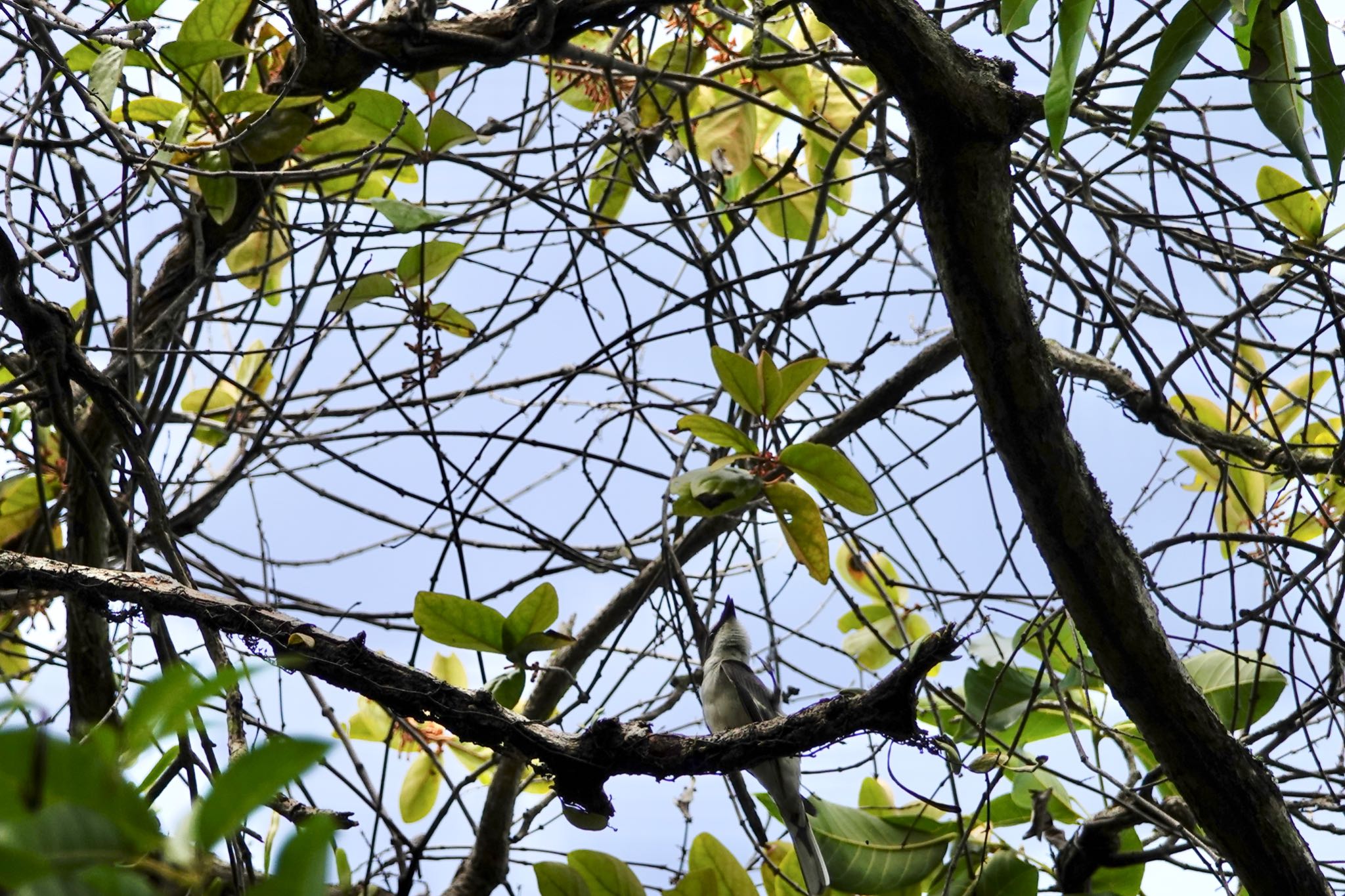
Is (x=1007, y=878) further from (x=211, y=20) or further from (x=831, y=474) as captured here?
(x=211, y=20)

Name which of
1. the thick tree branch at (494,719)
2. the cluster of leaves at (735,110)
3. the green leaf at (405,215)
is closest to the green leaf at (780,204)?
the cluster of leaves at (735,110)

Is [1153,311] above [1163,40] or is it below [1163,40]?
above

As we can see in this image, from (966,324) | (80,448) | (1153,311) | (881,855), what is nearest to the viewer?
(966,324)

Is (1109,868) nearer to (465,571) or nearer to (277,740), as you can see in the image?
(465,571)

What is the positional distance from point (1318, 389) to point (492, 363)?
5.24 ft

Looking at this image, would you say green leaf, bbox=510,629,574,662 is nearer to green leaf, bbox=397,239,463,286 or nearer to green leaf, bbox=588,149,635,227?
green leaf, bbox=397,239,463,286

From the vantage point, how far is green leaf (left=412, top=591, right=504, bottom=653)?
3.89ft

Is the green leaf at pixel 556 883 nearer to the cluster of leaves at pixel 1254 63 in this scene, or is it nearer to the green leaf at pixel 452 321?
the green leaf at pixel 452 321

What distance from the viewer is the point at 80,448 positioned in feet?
4.47

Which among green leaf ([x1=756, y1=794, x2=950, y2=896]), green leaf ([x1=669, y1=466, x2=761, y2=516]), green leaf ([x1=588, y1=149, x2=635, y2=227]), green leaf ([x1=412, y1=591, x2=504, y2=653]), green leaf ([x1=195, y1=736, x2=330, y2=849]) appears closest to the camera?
green leaf ([x1=195, y1=736, x2=330, y2=849])

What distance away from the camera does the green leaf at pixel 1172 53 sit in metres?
1.07

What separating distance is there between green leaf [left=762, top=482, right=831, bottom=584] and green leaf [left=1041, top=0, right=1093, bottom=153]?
507 mm

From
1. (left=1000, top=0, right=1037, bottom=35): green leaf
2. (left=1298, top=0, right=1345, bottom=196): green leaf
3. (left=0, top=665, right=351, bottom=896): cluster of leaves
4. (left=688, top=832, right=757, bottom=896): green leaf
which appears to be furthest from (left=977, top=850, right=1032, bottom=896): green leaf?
(left=0, top=665, right=351, bottom=896): cluster of leaves

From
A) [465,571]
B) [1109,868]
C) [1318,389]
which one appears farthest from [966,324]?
[1318,389]
